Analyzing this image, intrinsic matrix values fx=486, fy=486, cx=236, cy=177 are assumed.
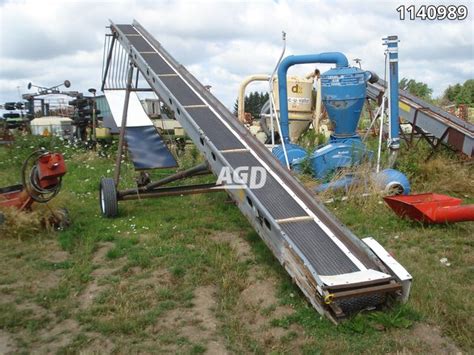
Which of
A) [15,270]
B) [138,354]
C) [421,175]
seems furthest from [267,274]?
[421,175]

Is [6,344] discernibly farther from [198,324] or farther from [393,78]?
[393,78]

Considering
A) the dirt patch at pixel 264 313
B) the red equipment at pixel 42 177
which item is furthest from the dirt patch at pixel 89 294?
the red equipment at pixel 42 177

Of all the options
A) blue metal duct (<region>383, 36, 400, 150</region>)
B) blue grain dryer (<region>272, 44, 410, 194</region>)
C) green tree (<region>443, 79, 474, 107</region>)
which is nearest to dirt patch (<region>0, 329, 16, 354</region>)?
blue grain dryer (<region>272, 44, 410, 194</region>)

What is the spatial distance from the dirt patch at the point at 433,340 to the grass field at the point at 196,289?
13 millimetres

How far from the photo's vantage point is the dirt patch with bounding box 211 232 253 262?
5.37m

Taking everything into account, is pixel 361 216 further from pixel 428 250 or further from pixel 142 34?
pixel 142 34

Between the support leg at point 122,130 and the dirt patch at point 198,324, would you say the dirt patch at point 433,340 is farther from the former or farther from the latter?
the support leg at point 122,130

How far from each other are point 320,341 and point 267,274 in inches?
52.5

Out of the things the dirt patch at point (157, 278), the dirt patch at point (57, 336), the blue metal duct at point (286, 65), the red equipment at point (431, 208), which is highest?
the blue metal duct at point (286, 65)

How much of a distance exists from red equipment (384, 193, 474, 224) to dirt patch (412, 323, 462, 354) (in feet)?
7.80

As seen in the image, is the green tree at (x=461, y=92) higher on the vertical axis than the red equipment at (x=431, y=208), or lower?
higher

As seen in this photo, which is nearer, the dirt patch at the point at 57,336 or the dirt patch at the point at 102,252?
the dirt patch at the point at 57,336

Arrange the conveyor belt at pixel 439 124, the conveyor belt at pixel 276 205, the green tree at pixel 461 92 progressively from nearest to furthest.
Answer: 1. the conveyor belt at pixel 276 205
2. the conveyor belt at pixel 439 124
3. the green tree at pixel 461 92

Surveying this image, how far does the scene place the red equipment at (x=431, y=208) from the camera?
565cm
